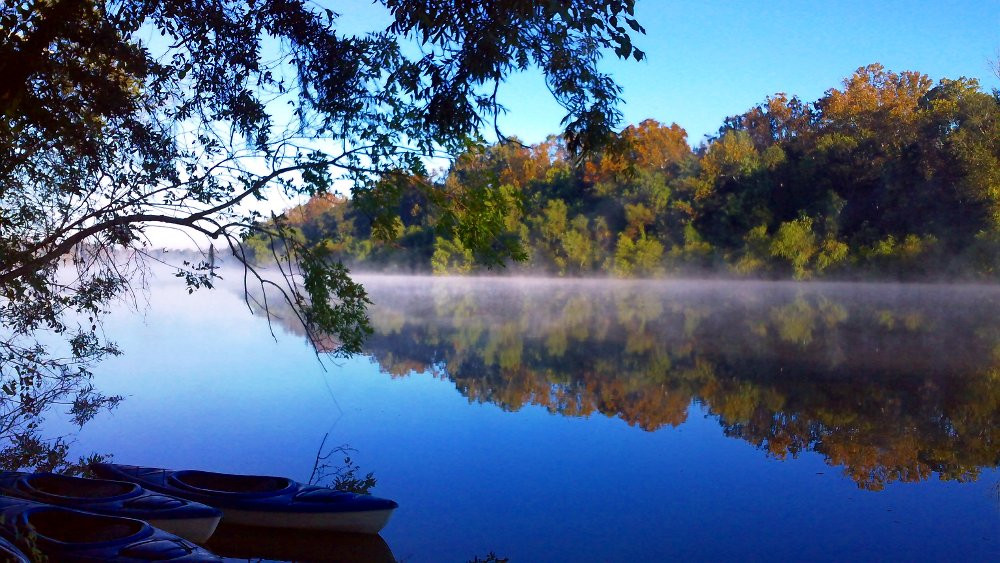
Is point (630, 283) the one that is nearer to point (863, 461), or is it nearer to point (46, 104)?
point (863, 461)

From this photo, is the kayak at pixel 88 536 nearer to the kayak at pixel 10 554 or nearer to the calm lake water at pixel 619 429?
the kayak at pixel 10 554

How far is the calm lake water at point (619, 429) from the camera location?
17.9ft

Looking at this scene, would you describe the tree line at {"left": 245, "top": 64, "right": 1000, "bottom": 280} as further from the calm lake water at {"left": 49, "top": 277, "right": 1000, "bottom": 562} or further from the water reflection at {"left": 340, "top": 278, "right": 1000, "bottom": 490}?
the calm lake water at {"left": 49, "top": 277, "right": 1000, "bottom": 562}

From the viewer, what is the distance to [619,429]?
8.37m

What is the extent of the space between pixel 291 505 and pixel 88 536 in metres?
1.21

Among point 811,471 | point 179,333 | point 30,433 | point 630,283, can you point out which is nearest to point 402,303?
point 179,333

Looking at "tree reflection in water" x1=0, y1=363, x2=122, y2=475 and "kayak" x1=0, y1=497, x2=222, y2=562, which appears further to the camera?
"tree reflection in water" x1=0, y1=363, x2=122, y2=475

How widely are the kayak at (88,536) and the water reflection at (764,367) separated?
4.84 metres

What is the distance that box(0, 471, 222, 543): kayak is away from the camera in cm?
457

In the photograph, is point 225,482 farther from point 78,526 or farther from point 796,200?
point 796,200

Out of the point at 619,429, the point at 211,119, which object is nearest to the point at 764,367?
the point at 619,429

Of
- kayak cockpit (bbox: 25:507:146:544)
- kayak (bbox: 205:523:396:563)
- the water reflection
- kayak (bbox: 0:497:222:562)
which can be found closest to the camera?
kayak (bbox: 0:497:222:562)

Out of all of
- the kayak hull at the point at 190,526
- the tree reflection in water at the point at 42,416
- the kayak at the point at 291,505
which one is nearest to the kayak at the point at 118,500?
the kayak hull at the point at 190,526

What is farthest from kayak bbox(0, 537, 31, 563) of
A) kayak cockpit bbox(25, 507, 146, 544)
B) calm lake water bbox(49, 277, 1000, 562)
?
calm lake water bbox(49, 277, 1000, 562)
